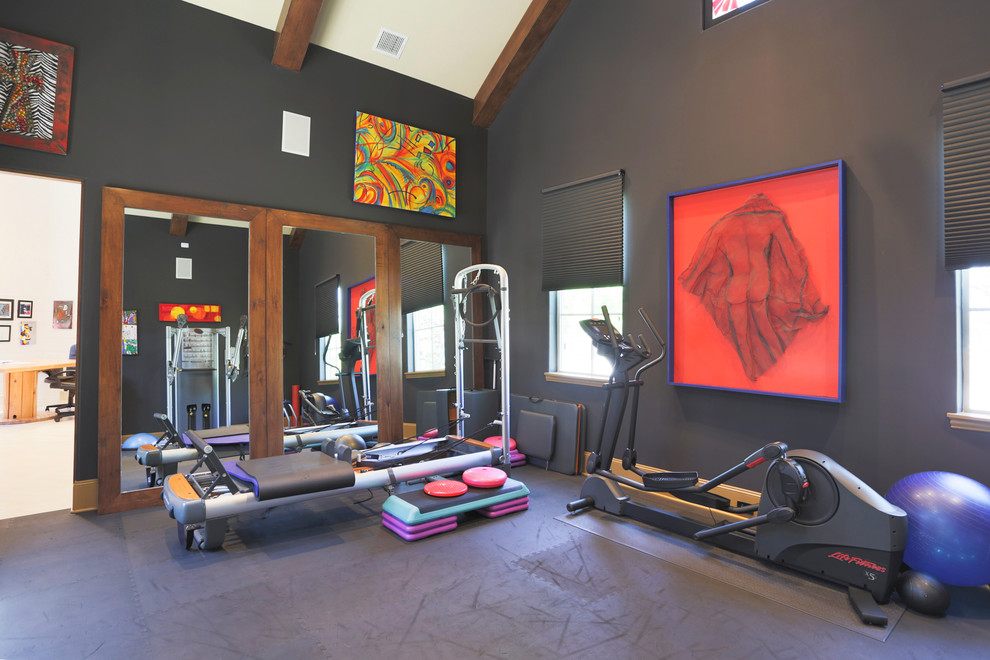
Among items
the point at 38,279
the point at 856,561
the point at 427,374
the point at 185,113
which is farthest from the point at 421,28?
the point at 38,279

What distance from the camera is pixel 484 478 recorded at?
3.69 meters

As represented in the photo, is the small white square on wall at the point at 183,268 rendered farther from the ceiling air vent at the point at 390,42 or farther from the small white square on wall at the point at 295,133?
the ceiling air vent at the point at 390,42

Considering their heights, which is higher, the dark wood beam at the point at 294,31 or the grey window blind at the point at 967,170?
the dark wood beam at the point at 294,31

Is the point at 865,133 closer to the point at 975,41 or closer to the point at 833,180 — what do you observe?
the point at 833,180

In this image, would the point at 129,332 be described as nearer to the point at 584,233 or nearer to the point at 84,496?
the point at 84,496

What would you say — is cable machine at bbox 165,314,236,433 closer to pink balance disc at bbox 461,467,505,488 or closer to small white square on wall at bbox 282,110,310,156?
small white square on wall at bbox 282,110,310,156

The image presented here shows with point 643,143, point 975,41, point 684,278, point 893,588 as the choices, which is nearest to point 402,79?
point 643,143

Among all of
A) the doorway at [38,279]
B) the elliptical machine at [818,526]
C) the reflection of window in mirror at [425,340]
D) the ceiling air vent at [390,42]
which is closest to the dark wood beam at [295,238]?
the reflection of window in mirror at [425,340]

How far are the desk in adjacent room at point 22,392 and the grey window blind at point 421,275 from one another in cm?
598

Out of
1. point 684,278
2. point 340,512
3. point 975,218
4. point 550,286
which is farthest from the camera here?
point 550,286

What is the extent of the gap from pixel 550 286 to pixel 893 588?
3.43 meters

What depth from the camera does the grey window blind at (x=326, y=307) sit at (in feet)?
15.6

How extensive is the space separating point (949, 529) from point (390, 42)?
18.1ft

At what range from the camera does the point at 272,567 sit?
113 inches
